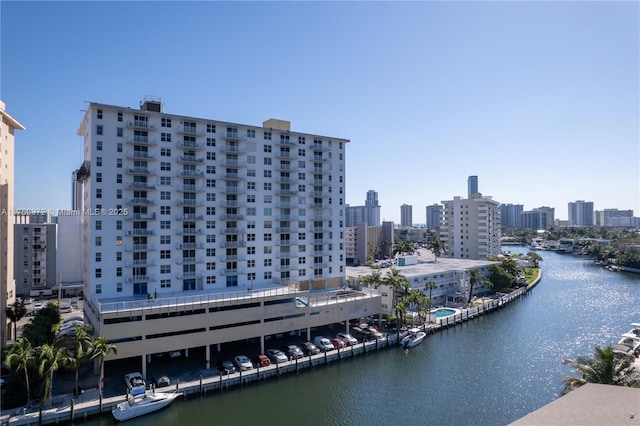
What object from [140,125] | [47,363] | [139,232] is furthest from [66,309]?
[47,363]

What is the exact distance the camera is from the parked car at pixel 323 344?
42500 millimetres

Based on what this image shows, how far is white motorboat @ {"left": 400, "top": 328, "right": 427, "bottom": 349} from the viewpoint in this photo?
45.3 meters

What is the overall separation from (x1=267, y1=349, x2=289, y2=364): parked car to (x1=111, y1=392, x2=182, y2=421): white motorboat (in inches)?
409

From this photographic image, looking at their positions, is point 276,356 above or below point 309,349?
above

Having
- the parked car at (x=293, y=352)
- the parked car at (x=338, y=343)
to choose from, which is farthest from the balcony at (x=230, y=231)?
the parked car at (x=338, y=343)

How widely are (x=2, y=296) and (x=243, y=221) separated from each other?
26.2m

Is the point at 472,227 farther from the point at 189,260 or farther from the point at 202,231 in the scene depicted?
the point at 189,260

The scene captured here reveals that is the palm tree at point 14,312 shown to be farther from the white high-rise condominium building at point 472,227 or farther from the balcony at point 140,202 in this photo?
the white high-rise condominium building at point 472,227

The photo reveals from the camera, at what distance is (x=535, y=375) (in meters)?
37.7

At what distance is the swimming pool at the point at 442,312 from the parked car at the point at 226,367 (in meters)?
32.4

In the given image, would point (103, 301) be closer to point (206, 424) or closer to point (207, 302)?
point (207, 302)

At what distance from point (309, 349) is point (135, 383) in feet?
54.9

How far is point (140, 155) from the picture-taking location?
43.4m

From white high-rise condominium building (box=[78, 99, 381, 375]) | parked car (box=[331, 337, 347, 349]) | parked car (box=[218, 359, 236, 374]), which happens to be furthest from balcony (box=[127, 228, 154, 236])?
A: parked car (box=[331, 337, 347, 349])
